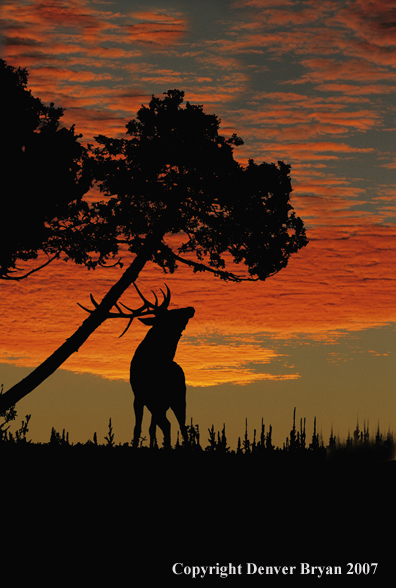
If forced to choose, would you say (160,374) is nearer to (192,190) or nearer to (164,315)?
(164,315)

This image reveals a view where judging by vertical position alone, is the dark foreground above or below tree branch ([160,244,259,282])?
below

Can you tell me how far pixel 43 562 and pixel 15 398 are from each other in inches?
400

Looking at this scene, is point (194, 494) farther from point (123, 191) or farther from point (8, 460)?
point (123, 191)

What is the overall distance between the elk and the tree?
110 inches

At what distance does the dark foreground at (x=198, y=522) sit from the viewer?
8.49 metres

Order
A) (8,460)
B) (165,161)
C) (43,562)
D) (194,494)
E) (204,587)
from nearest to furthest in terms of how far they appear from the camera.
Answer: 1. (204,587)
2. (43,562)
3. (194,494)
4. (8,460)
5. (165,161)

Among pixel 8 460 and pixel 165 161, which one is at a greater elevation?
pixel 165 161

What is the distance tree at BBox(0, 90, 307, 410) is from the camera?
19406 mm

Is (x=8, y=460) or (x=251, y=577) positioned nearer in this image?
(x=251, y=577)

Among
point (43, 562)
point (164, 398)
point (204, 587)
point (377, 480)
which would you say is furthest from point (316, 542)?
point (164, 398)

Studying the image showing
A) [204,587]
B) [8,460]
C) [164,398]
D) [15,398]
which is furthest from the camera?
[15,398]

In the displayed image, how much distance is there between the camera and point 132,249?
19.9 metres

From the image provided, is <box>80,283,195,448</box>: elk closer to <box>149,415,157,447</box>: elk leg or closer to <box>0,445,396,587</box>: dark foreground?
<box>149,415,157,447</box>: elk leg

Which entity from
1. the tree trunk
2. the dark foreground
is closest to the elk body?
the tree trunk
